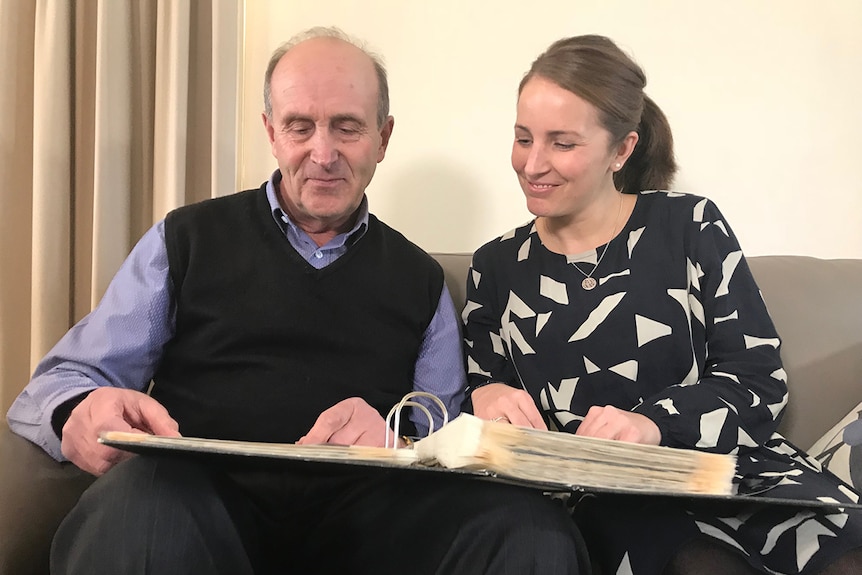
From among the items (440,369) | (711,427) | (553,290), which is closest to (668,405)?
(711,427)

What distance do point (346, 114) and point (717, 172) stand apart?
97cm

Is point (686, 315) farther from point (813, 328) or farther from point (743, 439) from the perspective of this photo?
point (813, 328)

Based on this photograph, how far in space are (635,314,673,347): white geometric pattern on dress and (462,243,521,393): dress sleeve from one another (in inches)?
9.3

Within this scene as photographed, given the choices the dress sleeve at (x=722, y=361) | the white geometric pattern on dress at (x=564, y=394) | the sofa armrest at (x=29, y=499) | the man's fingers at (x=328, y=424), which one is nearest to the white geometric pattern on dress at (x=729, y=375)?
the dress sleeve at (x=722, y=361)

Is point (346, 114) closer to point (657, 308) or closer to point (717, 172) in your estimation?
point (657, 308)

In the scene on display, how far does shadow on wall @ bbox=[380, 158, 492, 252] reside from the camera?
1741 mm

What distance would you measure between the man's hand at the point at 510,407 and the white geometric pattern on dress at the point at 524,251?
0.85 feet

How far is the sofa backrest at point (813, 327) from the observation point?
1.32 meters

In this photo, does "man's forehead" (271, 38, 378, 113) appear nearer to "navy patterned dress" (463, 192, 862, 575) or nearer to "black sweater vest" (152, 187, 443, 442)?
"black sweater vest" (152, 187, 443, 442)

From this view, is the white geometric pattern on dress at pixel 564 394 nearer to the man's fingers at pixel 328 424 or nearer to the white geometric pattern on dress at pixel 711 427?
the white geometric pattern on dress at pixel 711 427

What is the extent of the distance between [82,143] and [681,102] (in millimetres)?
1383

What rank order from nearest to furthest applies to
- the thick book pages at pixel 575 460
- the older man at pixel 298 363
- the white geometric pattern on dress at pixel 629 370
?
1. the thick book pages at pixel 575 460
2. the older man at pixel 298 363
3. the white geometric pattern on dress at pixel 629 370

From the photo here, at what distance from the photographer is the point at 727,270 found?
1150 millimetres

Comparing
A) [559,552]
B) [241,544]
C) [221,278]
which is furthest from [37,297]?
[559,552]
